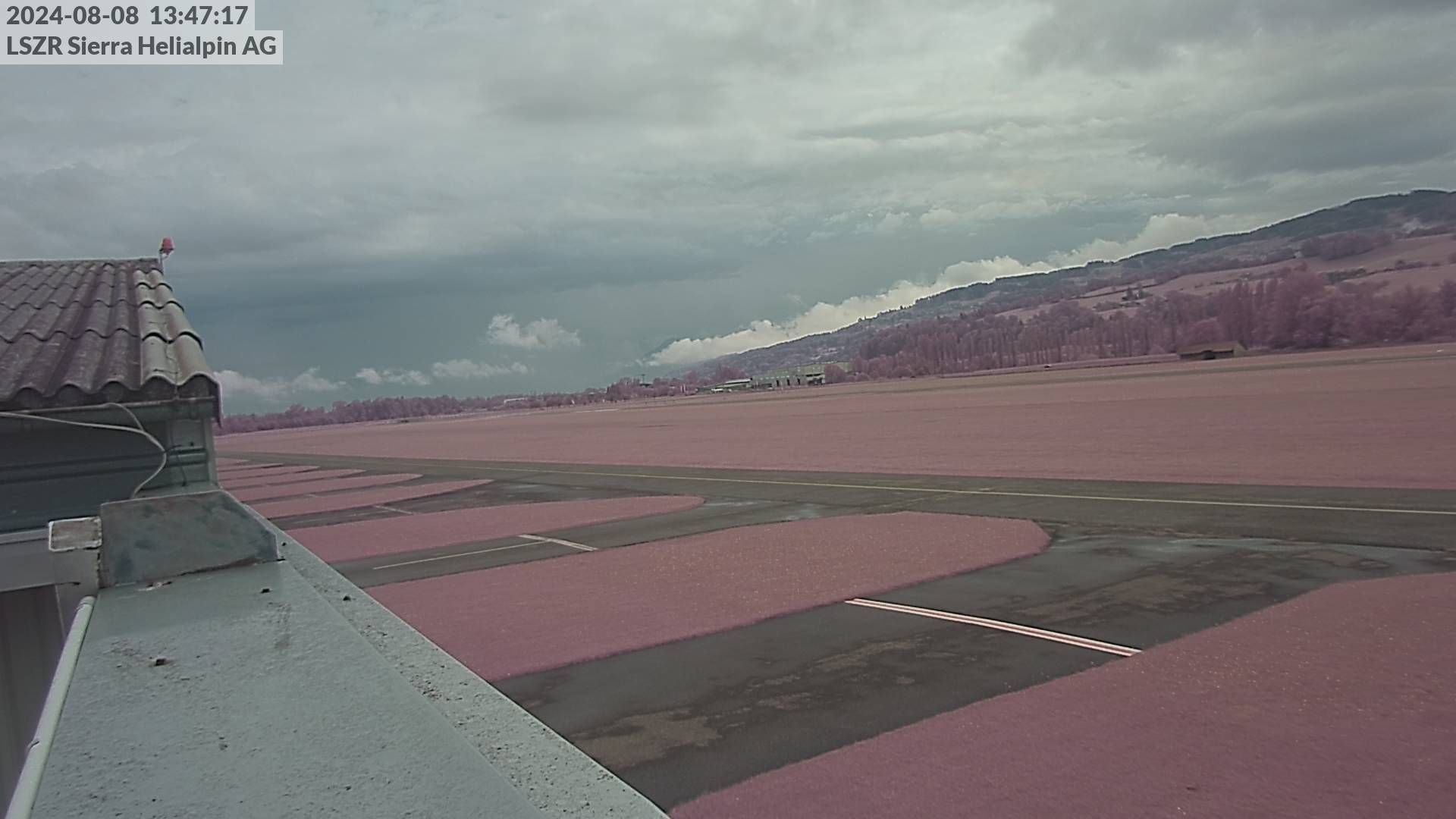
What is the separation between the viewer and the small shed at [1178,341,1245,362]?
111250mm

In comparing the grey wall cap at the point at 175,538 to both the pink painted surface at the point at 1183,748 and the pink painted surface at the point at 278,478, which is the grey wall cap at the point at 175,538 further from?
the pink painted surface at the point at 278,478

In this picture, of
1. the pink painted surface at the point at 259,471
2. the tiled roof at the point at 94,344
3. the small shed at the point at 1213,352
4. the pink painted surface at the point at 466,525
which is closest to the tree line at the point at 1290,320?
the small shed at the point at 1213,352

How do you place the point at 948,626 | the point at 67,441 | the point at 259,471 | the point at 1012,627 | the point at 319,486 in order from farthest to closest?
1. the point at 259,471
2. the point at 319,486
3. the point at 948,626
4. the point at 1012,627
5. the point at 67,441

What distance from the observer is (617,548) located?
59.6 feet

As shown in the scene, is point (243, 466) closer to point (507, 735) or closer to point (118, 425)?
point (118, 425)

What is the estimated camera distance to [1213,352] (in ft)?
370

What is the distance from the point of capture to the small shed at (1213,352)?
111 meters

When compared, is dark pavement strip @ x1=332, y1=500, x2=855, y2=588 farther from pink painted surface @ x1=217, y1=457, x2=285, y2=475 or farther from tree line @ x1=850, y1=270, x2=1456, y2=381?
tree line @ x1=850, y1=270, x2=1456, y2=381

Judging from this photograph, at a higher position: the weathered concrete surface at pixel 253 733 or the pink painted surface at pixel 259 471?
the weathered concrete surface at pixel 253 733

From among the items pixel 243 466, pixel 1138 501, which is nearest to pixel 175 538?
pixel 1138 501

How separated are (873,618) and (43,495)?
8.23 metres

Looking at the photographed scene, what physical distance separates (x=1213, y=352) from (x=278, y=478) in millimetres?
97873

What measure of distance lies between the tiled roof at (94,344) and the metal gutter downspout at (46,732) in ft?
→ 7.10

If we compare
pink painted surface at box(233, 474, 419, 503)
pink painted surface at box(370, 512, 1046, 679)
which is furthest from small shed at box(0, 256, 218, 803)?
pink painted surface at box(233, 474, 419, 503)
